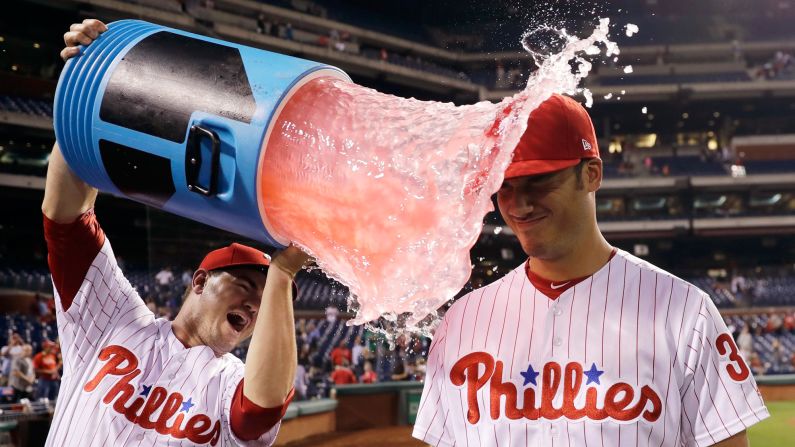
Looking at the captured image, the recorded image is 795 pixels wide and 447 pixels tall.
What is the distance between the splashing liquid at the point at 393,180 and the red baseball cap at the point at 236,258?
0.83 m

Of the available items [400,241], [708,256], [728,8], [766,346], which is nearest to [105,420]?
[400,241]

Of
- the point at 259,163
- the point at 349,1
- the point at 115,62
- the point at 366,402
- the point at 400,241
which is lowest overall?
the point at 366,402

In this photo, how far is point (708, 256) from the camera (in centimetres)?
2850

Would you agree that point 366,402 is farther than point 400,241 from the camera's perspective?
Yes

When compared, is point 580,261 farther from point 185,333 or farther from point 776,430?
point 776,430

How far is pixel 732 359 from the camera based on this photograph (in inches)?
63.2

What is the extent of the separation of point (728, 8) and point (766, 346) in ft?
54.6

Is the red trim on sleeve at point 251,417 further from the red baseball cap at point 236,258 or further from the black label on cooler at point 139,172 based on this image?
the black label on cooler at point 139,172

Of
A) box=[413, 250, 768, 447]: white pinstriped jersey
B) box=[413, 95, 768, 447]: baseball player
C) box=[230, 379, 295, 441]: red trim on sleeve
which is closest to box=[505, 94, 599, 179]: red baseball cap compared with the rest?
box=[413, 95, 768, 447]: baseball player

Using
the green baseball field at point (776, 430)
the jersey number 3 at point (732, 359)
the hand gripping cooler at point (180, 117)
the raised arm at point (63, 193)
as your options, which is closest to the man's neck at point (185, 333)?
the raised arm at point (63, 193)

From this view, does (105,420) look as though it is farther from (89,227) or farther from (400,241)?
(400,241)

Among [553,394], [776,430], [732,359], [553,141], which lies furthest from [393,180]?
[776,430]

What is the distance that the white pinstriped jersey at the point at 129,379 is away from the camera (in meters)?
2.28

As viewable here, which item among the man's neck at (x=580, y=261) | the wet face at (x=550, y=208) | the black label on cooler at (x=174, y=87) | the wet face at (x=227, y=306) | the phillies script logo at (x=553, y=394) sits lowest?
the phillies script logo at (x=553, y=394)
